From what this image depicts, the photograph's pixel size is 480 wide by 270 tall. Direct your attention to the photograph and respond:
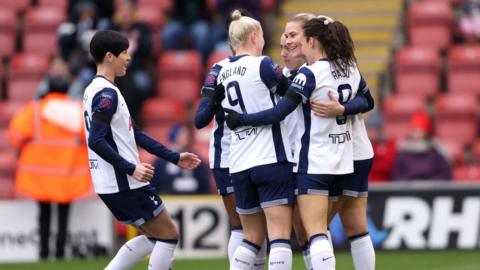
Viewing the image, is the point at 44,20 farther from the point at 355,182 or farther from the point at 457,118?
the point at 355,182

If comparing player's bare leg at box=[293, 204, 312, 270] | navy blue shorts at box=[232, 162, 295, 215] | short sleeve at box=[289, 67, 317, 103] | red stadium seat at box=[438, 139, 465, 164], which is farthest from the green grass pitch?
short sleeve at box=[289, 67, 317, 103]

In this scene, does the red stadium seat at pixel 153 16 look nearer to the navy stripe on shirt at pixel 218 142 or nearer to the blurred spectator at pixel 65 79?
the blurred spectator at pixel 65 79

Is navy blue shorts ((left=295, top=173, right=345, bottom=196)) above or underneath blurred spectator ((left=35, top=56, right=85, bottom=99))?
underneath

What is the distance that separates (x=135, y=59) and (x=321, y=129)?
25.7ft

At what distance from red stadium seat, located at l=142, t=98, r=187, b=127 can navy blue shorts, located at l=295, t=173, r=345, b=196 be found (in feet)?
25.8

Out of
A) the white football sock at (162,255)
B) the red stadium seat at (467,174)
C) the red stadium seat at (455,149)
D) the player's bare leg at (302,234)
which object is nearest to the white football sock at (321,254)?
the player's bare leg at (302,234)

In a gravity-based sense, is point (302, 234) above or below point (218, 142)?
below

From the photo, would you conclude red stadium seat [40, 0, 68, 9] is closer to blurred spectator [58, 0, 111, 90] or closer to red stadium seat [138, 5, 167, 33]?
red stadium seat [138, 5, 167, 33]

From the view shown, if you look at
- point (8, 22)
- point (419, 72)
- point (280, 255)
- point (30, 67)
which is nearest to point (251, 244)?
point (280, 255)

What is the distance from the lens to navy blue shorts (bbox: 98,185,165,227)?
30.0 feet

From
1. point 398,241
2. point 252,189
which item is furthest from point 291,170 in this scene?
point 398,241

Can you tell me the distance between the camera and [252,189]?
888 centimetres

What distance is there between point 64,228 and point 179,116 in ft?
9.77

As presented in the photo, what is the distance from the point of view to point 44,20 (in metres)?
18.0
